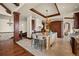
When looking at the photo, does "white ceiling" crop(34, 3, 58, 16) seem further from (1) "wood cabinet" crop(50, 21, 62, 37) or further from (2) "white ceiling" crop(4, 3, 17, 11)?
(2) "white ceiling" crop(4, 3, 17, 11)

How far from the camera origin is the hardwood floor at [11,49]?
185 centimetres

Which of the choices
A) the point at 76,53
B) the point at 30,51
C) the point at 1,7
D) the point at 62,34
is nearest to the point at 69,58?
the point at 76,53

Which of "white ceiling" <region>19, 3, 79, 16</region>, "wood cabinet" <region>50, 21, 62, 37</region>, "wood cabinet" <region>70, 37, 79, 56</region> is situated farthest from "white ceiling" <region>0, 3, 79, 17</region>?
"wood cabinet" <region>70, 37, 79, 56</region>

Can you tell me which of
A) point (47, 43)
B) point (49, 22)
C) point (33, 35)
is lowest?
point (47, 43)

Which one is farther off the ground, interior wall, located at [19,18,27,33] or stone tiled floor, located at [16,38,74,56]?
interior wall, located at [19,18,27,33]

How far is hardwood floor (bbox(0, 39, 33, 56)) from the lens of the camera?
72.8 inches

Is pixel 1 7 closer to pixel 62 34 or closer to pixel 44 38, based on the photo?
pixel 44 38

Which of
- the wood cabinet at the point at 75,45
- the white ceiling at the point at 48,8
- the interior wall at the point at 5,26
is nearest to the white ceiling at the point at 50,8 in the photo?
the white ceiling at the point at 48,8

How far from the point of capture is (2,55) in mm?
1918

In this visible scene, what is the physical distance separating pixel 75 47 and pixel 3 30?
3.89ft

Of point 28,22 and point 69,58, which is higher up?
point 28,22

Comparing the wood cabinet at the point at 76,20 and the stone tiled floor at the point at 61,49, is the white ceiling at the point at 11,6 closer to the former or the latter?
the stone tiled floor at the point at 61,49

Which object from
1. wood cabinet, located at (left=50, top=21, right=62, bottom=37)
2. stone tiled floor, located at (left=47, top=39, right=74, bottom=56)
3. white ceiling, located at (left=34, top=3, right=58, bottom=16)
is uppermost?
white ceiling, located at (left=34, top=3, right=58, bottom=16)

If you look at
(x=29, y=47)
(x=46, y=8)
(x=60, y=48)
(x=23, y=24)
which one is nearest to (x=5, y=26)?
(x=23, y=24)
